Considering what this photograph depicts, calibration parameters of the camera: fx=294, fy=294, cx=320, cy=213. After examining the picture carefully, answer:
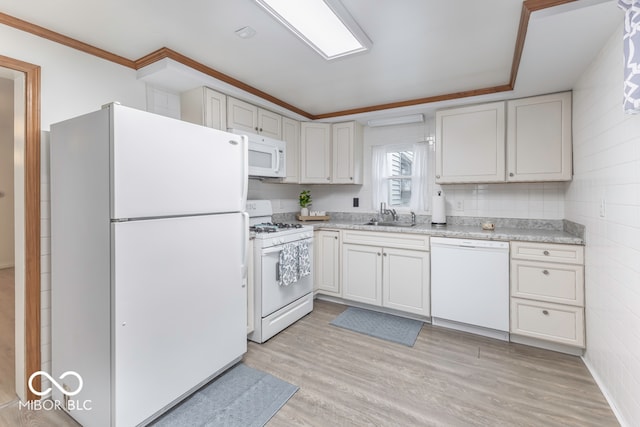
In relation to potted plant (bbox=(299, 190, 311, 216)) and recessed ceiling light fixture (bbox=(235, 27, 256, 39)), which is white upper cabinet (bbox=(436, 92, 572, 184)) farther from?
recessed ceiling light fixture (bbox=(235, 27, 256, 39))

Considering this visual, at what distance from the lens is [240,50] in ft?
7.03

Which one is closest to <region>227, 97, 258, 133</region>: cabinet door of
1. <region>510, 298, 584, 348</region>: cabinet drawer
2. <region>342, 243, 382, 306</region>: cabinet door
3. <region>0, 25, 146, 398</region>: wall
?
<region>0, 25, 146, 398</region>: wall

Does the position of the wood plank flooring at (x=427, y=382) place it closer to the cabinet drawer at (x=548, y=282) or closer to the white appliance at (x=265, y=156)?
the cabinet drawer at (x=548, y=282)

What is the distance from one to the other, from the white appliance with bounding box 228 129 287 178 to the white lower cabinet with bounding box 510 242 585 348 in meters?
2.31

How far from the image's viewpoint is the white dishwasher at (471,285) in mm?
2525

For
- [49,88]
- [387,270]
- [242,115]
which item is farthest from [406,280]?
[49,88]

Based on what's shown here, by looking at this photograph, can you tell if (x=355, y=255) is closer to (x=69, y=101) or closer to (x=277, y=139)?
(x=277, y=139)

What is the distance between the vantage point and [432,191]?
137 inches

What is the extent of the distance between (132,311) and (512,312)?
2.79 metres

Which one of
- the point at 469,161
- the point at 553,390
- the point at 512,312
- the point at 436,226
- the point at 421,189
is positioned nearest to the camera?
the point at 553,390

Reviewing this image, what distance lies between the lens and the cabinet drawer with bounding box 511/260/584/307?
2.26 m

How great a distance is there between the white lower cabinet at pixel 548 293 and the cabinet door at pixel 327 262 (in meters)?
1.69

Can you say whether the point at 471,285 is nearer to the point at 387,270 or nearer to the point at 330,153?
the point at 387,270

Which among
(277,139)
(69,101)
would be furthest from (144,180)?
(277,139)
